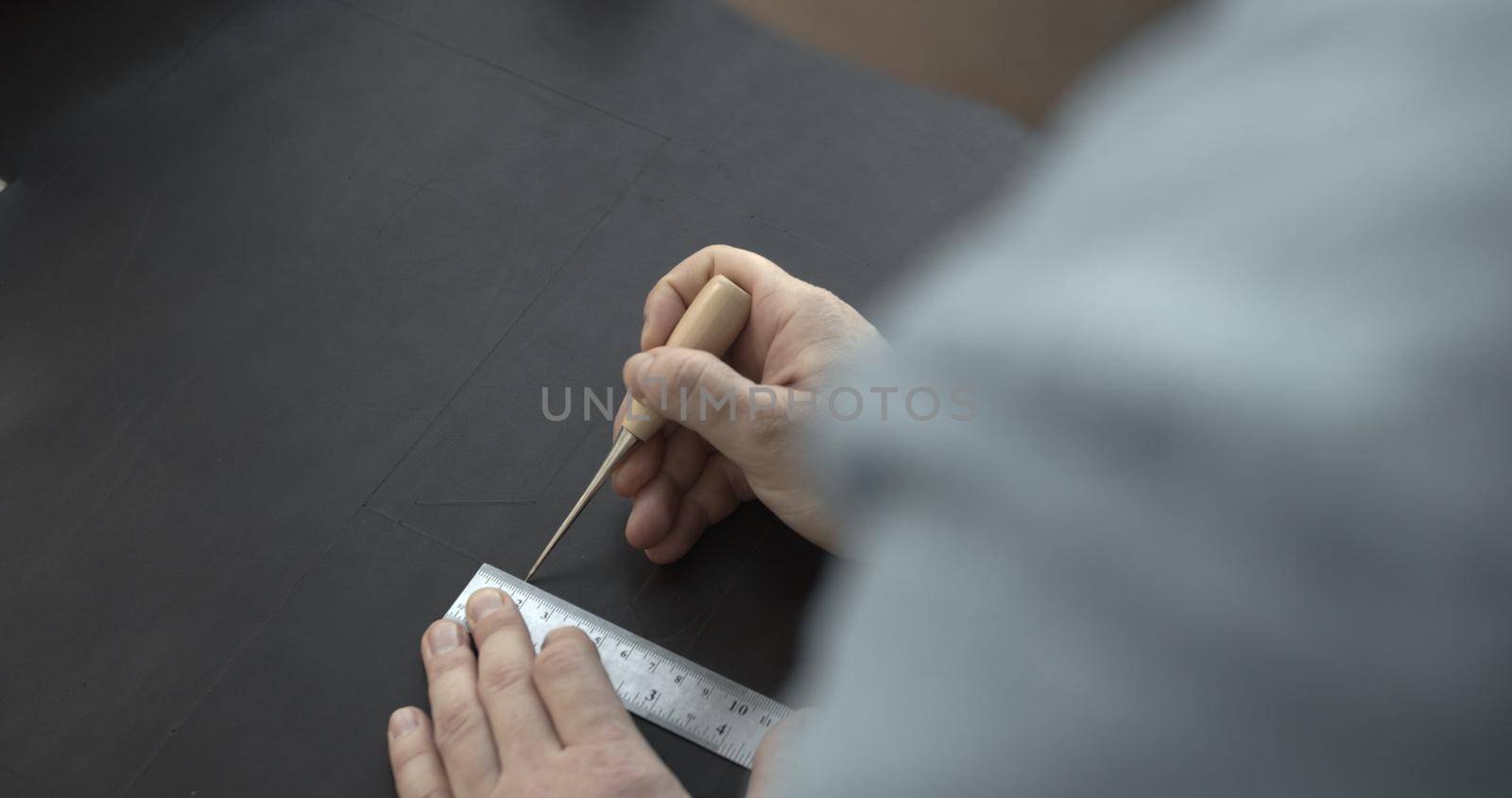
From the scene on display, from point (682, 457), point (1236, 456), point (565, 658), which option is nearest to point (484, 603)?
point (565, 658)

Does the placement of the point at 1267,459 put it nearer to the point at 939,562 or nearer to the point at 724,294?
the point at 939,562

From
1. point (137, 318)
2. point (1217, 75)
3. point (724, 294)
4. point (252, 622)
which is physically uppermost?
point (724, 294)

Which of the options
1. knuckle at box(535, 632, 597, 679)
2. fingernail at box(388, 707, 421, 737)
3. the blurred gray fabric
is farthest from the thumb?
the blurred gray fabric

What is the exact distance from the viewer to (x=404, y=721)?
1095 mm

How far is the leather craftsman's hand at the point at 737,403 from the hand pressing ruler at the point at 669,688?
10cm

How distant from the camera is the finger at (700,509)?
122 cm

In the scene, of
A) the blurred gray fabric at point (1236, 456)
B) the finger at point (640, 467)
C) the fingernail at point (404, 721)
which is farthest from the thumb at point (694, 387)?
the blurred gray fabric at point (1236, 456)

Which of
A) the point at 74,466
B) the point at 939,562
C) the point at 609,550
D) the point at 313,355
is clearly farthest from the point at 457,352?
the point at 939,562

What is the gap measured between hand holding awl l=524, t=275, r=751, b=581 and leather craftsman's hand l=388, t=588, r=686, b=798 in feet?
0.66

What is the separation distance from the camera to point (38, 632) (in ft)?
3.84

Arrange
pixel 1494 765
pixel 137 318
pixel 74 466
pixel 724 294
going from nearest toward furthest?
1. pixel 1494 765
2. pixel 724 294
3. pixel 74 466
4. pixel 137 318

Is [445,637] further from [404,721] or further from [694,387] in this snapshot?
[694,387]

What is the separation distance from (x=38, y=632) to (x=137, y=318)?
0.40m

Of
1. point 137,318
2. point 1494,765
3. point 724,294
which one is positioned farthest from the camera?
point 137,318
